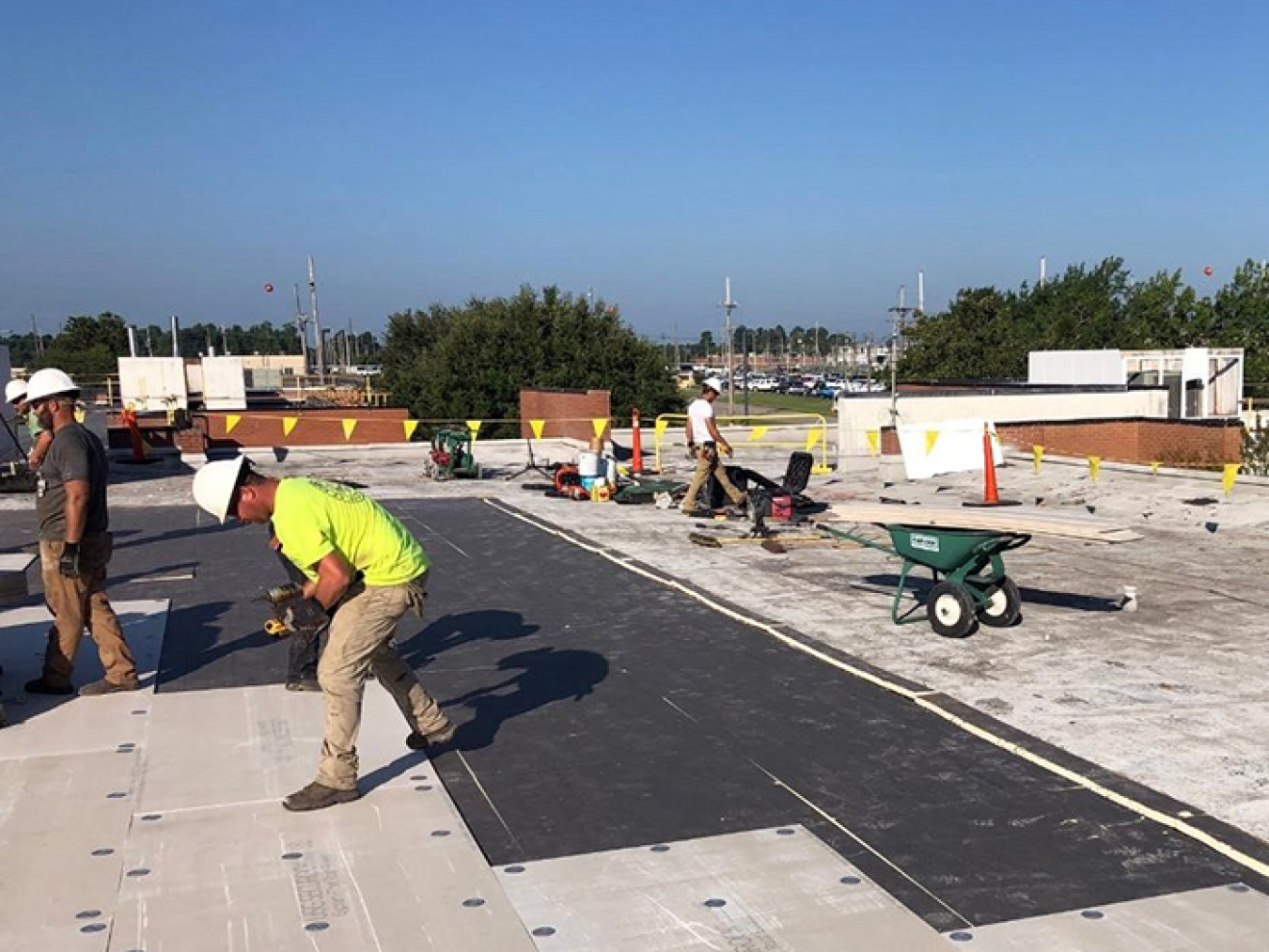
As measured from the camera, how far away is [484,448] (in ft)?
93.4

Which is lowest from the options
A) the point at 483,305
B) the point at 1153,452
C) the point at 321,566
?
the point at 1153,452

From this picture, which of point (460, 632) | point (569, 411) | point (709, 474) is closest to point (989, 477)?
point (709, 474)

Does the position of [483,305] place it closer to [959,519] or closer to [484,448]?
[484,448]

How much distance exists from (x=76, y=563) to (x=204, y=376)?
108 ft

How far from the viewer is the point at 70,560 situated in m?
7.86

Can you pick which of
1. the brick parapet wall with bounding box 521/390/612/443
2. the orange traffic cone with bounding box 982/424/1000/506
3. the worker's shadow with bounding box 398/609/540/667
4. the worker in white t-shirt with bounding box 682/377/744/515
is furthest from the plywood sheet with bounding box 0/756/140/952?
the brick parapet wall with bounding box 521/390/612/443

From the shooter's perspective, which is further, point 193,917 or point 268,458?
point 268,458

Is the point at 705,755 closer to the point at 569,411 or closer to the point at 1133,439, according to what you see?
the point at 1133,439

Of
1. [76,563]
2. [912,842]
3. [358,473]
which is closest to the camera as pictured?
[912,842]

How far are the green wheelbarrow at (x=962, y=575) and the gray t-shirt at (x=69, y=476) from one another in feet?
20.6

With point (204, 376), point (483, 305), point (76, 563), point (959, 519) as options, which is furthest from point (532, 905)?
point (483, 305)

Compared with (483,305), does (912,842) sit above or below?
below

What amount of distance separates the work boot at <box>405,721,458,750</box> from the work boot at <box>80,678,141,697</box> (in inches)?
95.4

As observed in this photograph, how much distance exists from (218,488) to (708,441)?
1091 centimetres
